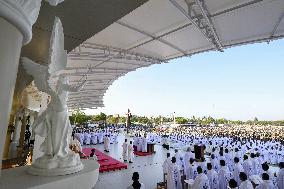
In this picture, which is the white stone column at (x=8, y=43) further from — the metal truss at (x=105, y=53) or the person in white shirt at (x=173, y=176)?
the metal truss at (x=105, y=53)

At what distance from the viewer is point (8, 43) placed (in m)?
2.00

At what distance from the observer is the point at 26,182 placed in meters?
2.91

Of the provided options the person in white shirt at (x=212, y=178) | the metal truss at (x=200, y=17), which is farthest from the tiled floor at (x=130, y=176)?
the metal truss at (x=200, y=17)

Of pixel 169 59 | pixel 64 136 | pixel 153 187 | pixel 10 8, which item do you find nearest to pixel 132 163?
pixel 153 187

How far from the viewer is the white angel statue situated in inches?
135

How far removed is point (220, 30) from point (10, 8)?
32.1 ft

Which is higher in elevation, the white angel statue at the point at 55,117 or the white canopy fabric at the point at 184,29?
the white canopy fabric at the point at 184,29

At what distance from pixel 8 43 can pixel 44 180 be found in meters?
1.80

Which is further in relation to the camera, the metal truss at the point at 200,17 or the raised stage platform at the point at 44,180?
the metal truss at the point at 200,17

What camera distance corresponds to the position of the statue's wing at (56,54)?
3441 mm

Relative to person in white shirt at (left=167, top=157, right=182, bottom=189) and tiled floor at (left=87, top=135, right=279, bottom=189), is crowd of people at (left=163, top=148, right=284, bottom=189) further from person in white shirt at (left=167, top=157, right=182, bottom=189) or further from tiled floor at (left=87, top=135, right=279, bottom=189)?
tiled floor at (left=87, top=135, right=279, bottom=189)

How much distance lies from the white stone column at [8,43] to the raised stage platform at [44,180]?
957 millimetres

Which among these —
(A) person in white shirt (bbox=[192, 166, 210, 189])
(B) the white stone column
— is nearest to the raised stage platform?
(B) the white stone column

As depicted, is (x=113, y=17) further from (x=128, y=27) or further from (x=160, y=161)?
(x=160, y=161)
